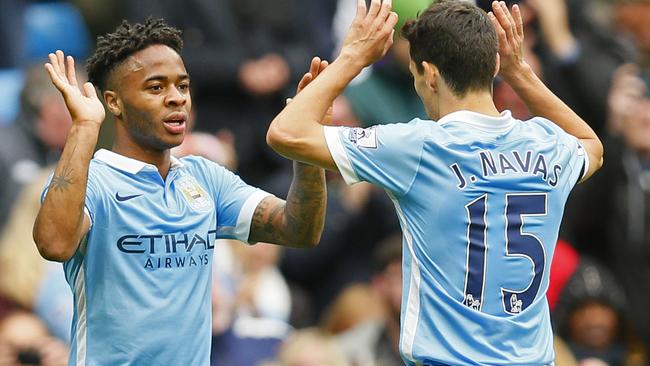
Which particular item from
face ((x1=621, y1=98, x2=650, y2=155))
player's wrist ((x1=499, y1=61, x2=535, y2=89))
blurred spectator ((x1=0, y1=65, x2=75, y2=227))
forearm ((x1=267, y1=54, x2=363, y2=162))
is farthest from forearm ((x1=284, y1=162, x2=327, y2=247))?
face ((x1=621, y1=98, x2=650, y2=155))

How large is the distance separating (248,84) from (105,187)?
5.32m

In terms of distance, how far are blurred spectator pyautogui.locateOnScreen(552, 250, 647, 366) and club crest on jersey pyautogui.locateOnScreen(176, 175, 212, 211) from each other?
4.09 meters

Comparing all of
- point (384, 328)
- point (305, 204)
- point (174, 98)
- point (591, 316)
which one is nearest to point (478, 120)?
point (305, 204)

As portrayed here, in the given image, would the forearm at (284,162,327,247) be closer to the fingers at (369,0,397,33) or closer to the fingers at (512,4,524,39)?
the fingers at (369,0,397,33)

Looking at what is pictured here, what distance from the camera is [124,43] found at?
6633mm

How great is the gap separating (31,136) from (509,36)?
5.11 meters

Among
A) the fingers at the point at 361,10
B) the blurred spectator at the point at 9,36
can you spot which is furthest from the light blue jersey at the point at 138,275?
the blurred spectator at the point at 9,36

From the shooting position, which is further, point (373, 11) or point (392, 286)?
point (392, 286)

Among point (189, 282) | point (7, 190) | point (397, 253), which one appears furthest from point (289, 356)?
point (189, 282)

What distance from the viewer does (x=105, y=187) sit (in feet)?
21.3

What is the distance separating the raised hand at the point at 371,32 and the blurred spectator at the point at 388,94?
4.98 m

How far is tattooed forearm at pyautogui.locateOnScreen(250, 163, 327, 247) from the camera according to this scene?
678cm

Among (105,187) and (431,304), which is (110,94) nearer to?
(105,187)

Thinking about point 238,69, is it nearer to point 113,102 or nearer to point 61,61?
point 113,102
